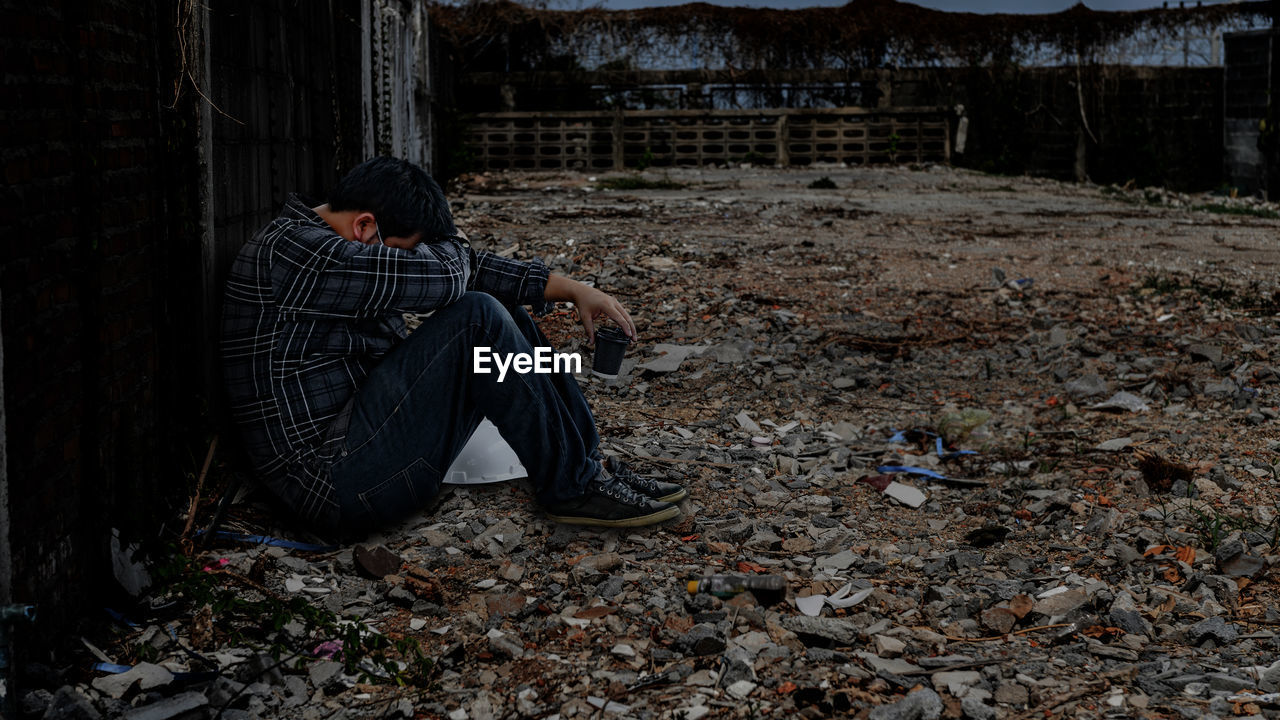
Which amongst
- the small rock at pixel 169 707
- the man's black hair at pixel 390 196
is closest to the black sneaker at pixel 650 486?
the man's black hair at pixel 390 196

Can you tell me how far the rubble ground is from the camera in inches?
97.2

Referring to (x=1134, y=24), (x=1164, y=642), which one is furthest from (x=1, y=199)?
(x=1134, y=24)

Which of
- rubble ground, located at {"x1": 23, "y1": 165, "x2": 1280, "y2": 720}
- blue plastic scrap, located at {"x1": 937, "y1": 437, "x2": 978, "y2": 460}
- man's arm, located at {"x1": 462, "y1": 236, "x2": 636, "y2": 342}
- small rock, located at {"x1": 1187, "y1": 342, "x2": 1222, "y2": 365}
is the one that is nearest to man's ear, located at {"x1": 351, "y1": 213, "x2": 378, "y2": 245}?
man's arm, located at {"x1": 462, "y1": 236, "x2": 636, "y2": 342}

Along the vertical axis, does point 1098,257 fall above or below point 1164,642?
above

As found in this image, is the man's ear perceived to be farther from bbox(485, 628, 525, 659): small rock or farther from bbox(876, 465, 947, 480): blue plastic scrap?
A: bbox(876, 465, 947, 480): blue plastic scrap

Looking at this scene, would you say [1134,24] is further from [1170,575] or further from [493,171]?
[1170,575]

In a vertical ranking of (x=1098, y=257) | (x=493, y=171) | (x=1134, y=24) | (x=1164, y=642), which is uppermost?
(x=1134, y=24)

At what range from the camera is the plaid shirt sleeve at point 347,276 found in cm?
296

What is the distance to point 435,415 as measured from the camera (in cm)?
313

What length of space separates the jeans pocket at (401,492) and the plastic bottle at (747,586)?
865 mm

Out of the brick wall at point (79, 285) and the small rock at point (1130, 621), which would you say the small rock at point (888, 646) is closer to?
the small rock at point (1130, 621)

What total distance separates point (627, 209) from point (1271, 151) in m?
11.8

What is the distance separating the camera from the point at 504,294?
11.6 feet

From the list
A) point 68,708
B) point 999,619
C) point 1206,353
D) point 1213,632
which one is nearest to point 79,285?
point 68,708
